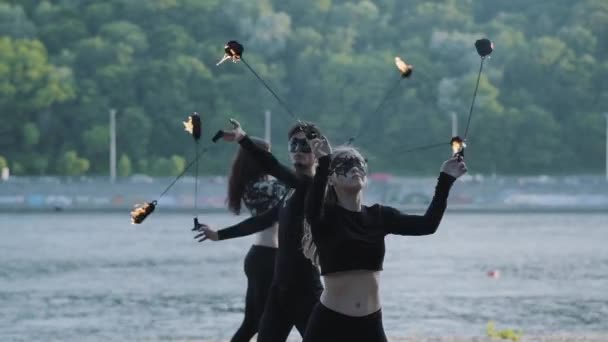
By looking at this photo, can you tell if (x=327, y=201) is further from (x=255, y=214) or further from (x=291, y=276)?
(x=255, y=214)

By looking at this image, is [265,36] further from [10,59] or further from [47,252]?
[47,252]

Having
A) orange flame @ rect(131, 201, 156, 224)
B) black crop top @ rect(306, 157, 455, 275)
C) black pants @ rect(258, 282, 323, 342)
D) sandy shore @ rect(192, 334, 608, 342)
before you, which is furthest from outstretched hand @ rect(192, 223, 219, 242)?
sandy shore @ rect(192, 334, 608, 342)

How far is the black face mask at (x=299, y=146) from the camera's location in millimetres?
7148

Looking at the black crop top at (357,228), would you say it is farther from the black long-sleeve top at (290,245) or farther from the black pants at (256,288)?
the black pants at (256,288)

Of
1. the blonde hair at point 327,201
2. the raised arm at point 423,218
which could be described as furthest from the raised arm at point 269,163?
the raised arm at point 423,218

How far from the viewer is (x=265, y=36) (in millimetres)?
91125

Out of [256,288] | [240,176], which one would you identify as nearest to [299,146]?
[240,176]

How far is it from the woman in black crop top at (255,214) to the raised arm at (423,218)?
6.62ft

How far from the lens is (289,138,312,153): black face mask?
23.5 feet

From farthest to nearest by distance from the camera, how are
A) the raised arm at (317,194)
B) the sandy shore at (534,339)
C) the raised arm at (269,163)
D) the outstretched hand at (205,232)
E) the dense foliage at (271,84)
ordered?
1. the dense foliage at (271,84)
2. the sandy shore at (534,339)
3. the outstretched hand at (205,232)
4. the raised arm at (269,163)
5. the raised arm at (317,194)

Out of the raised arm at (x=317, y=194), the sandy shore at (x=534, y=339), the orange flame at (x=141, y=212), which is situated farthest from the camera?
the sandy shore at (x=534, y=339)

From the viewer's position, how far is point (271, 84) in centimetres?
8819

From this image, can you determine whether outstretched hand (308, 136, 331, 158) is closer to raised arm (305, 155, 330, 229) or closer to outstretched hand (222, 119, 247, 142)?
raised arm (305, 155, 330, 229)

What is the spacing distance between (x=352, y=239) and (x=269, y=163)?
0.56 meters
